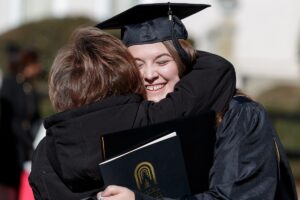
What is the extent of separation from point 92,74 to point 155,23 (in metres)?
0.48

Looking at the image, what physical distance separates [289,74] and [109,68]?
52.3 ft

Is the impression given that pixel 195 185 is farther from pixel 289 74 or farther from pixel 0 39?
pixel 289 74

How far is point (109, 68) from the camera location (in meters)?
3.03

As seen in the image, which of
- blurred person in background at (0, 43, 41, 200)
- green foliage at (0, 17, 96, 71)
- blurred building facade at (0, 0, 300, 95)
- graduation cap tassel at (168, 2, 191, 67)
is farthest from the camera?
blurred building facade at (0, 0, 300, 95)

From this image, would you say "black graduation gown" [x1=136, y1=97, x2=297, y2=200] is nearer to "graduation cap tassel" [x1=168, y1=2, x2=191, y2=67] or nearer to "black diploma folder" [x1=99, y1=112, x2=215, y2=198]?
"black diploma folder" [x1=99, y1=112, x2=215, y2=198]

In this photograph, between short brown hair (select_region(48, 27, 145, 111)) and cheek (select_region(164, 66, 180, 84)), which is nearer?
short brown hair (select_region(48, 27, 145, 111))

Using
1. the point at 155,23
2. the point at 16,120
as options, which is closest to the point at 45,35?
the point at 16,120

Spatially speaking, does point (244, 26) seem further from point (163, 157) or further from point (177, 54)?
point (163, 157)

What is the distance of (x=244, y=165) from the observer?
292 centimetres

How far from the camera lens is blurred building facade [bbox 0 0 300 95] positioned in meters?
18.1

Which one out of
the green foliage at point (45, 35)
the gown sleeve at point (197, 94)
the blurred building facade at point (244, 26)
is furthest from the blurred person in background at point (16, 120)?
the blurred building facade at point (244, 26)

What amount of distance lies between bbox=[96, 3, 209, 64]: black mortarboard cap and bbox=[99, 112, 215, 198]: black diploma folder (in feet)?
1.29

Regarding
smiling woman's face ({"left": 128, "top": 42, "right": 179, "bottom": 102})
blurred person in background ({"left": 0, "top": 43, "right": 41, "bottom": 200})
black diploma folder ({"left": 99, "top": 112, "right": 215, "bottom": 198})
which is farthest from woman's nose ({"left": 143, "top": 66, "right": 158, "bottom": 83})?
blurred person in background ({"left": 0, "top": 43, "right": 41, "bottom": 200})

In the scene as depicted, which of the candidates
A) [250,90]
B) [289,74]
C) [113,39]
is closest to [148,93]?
[113,39]
